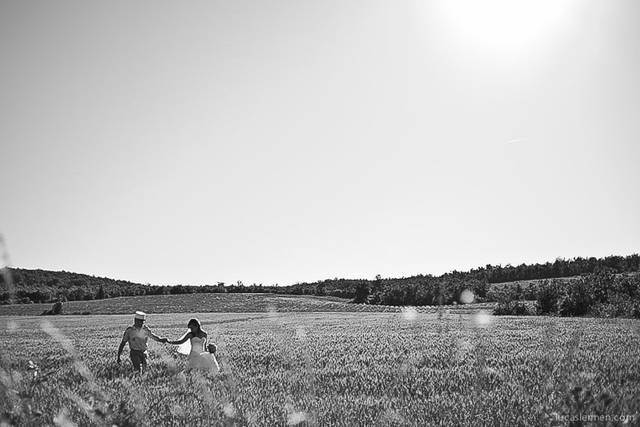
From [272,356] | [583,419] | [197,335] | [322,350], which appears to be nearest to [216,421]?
[583,419]

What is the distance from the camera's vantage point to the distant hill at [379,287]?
109688 mm

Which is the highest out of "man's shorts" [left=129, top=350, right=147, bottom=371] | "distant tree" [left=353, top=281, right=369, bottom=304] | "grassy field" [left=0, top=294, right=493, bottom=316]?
"man's shorts" [left=129, top=350, right=147, bottom=371]

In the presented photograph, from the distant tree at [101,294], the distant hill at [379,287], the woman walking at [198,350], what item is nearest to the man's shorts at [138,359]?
the woman walking at [198,350]

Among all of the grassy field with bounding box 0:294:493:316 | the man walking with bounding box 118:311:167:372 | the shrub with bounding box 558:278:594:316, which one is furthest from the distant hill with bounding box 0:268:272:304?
the man walking with bounding box 118:311:167:372

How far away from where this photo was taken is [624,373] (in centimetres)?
873

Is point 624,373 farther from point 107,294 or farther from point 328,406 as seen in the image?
point 107,294

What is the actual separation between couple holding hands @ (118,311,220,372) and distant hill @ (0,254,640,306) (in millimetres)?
92422

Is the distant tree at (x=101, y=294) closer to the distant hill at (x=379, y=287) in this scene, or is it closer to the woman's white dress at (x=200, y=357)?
the distant hill at (x=379, y=287)

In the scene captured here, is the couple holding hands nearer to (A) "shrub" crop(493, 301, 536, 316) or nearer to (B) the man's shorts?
(B) the man's shorts

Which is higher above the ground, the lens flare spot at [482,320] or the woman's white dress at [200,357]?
the woman's white dress at [200,357]

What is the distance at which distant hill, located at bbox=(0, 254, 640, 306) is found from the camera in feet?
360

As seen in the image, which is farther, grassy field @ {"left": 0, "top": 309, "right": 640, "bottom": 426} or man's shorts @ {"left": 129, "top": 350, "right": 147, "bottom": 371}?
man's shorts @ {"left": 129, "top": 350, "right": 147, "bottom": 371}

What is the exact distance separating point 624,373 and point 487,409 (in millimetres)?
3670

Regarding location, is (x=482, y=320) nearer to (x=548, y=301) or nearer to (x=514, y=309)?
(x=548, y=301)
